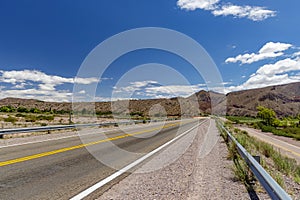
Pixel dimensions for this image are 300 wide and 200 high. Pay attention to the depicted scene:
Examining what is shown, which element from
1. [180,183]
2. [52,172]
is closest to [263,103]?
[180,183]

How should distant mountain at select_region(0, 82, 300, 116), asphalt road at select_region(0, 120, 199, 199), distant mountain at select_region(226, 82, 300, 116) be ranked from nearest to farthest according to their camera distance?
asphalt road at select_region(0, 120, 199, 199) < distant mountain at select_region(0, 82, 300, 116) < distant mountain at select_region(226, 82, 300, 116)

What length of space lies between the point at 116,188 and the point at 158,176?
5.28ft

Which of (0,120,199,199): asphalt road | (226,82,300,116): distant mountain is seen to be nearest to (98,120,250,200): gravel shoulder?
(0,120,199,199): asphalt road

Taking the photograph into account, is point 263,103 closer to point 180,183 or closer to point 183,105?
point 183,105

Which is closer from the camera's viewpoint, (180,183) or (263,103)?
(180,183)

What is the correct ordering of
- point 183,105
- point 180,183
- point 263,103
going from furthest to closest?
point 263,103 → point 183,105 → point 180,183

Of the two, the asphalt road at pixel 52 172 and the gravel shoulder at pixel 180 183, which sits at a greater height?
the asphalt road at pixel 52 172

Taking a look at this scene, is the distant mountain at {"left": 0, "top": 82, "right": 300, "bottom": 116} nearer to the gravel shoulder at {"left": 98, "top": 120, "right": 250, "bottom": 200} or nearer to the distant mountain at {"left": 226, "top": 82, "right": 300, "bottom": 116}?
the distant mountain at {"left": 226, "top": 82, "right": 300, "bottom": 116}

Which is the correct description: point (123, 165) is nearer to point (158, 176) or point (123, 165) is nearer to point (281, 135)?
point (158, 176)

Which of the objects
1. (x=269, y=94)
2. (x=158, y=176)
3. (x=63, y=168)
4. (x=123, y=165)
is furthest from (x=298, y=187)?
(x=269, y=94)

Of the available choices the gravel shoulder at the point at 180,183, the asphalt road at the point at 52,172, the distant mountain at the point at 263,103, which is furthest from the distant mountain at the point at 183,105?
the gravel shoulder at the point at 180,183

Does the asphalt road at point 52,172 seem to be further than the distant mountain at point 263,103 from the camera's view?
No

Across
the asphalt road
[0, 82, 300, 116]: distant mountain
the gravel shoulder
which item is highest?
[0, 82, 300, 116]: distant mountain

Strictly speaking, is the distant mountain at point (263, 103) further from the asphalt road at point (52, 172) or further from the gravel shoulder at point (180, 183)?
the asphalt road at point (52, 172)
